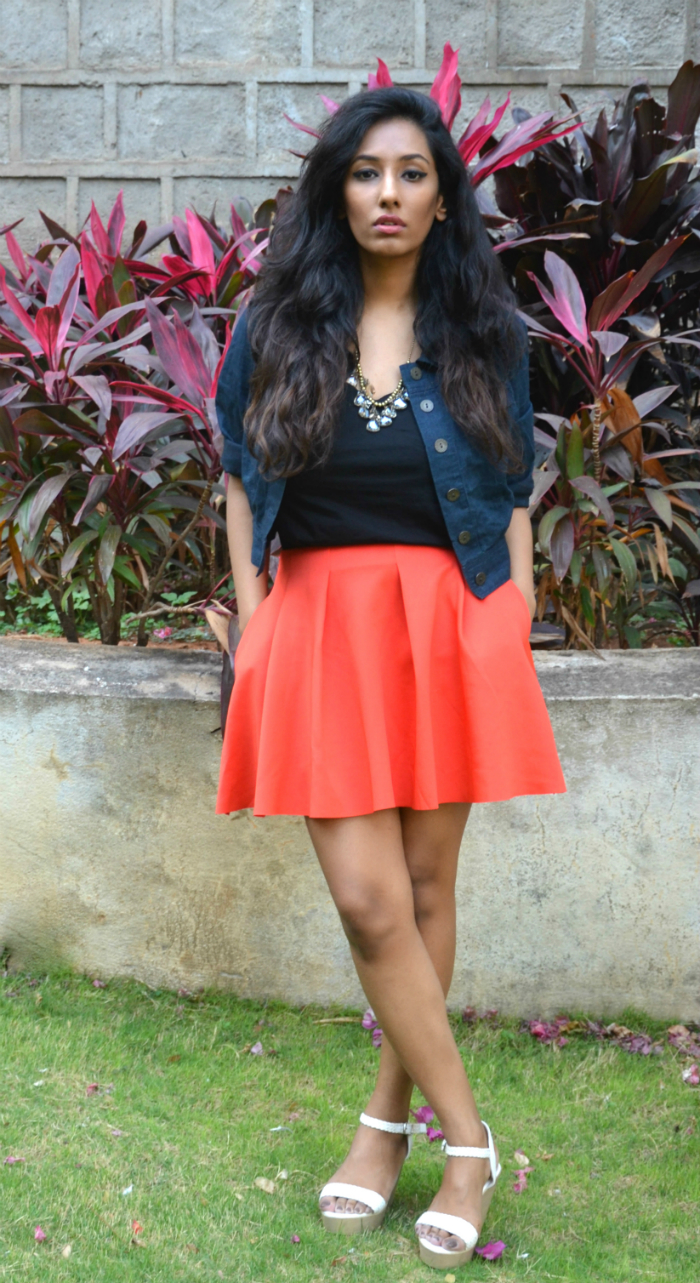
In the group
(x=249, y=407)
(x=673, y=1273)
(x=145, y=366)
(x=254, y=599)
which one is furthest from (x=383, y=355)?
(x=673, y=1273)

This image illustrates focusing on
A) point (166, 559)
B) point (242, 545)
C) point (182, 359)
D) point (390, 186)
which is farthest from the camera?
point (166, 559)

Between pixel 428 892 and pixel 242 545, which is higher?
pixel 242 545

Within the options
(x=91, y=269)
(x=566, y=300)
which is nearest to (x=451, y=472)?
(x=566, y=300)

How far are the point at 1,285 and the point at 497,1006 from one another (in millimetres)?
2119

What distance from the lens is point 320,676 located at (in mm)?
1872

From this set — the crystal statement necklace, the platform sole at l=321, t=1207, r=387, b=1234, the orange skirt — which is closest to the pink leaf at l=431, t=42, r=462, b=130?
the crystal statement necklace

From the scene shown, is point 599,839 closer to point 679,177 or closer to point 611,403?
point 611,403

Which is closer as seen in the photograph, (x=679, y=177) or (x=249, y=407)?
(x=249, y=407)

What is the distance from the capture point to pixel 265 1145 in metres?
2.24

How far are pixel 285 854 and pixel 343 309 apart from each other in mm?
1313

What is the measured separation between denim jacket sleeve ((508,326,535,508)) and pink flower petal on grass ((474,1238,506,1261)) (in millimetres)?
1235

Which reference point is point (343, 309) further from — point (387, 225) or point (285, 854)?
point (285, 854)

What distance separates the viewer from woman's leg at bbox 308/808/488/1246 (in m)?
1.86

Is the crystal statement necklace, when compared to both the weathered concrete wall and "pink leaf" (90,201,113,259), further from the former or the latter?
"pink leaf" (90,201,113,259)
